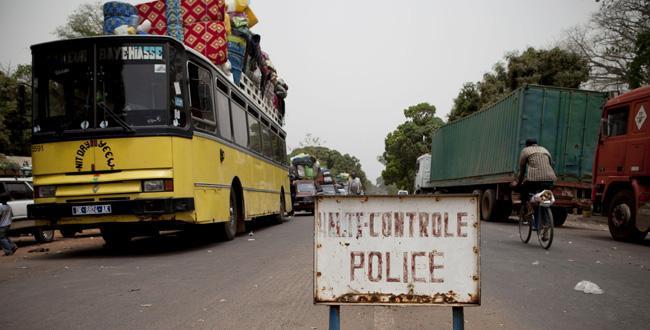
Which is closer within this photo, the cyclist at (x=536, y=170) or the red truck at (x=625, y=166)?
the cyclist at (x=536, y=170)

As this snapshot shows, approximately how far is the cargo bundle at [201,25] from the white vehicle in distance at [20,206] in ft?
16.1

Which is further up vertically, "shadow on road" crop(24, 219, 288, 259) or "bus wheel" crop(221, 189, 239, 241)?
"bus wheel" crop(221, 189, 239, 241)

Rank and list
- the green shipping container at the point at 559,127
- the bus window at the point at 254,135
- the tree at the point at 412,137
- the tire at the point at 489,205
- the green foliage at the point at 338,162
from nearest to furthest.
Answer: the bus window at the point at 254,135 < the green shipping container at the point at 559,127 < the tire at the point at 489,205 < the tree at the point at 412,137 < the green foliage at the point at 338,162

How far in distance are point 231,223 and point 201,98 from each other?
114 inches

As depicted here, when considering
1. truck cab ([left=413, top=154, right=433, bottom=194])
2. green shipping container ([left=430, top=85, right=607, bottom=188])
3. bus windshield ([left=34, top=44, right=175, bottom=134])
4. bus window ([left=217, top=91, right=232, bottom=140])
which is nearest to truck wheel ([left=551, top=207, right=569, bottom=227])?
green shipping container ([left=430, top=85, right=607, bottom=188])

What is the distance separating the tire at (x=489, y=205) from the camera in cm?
1623

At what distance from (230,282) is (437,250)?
347 centimetres

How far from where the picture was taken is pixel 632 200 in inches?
389

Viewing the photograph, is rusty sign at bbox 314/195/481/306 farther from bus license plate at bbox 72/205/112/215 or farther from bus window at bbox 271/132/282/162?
bus window at bbox 271/132/282/162

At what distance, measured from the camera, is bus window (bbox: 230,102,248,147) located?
428 inches

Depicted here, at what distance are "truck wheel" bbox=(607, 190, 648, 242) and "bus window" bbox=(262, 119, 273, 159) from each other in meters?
8.56

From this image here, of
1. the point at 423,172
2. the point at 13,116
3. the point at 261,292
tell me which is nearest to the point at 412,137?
the point at 423,172

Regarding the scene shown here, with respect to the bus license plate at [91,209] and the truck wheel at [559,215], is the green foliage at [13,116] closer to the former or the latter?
the bus license plate at [91,209]

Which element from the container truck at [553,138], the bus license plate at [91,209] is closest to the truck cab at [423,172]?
the container truck at [553,138]
